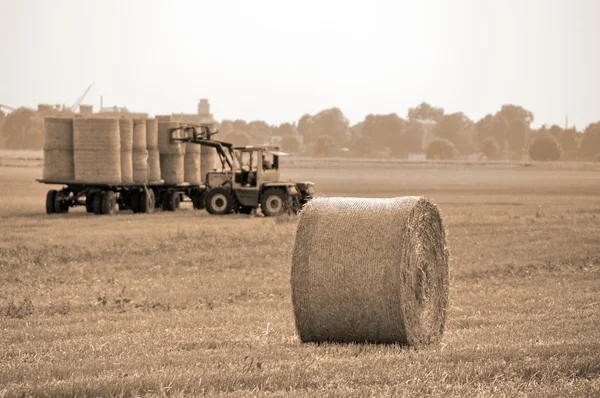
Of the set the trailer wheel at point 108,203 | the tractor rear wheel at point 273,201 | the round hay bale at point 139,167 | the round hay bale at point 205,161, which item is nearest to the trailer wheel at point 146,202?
the round hay bale at point 139,167

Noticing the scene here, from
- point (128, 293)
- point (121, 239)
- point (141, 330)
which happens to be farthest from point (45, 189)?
point (141, 330)

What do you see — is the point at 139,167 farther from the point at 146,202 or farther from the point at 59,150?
the point at 59,150

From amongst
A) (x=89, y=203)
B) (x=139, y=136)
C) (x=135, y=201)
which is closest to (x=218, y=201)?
(x=135, y=201)

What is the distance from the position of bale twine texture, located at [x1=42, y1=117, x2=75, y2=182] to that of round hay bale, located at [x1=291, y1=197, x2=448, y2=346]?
86.5 feet

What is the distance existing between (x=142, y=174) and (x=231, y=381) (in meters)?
30.4

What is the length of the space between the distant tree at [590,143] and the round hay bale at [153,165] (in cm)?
14189

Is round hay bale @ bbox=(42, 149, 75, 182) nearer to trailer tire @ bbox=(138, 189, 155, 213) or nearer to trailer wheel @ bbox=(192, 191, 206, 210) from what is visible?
trailer tire @ bbox=(138, 189, 155, 213)

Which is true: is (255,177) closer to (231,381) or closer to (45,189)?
(45,189)

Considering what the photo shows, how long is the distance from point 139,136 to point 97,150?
2.49 m

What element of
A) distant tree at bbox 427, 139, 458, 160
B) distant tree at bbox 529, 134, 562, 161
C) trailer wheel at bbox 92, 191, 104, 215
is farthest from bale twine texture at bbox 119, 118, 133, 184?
distant tree at bbox 427, 139, 458, 160

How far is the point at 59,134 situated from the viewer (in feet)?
128

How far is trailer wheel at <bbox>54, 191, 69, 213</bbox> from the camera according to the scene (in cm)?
3894

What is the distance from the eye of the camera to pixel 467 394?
32.4 feet

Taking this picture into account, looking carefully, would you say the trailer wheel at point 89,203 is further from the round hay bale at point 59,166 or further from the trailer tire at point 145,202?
the trailer tire at point 145,202
